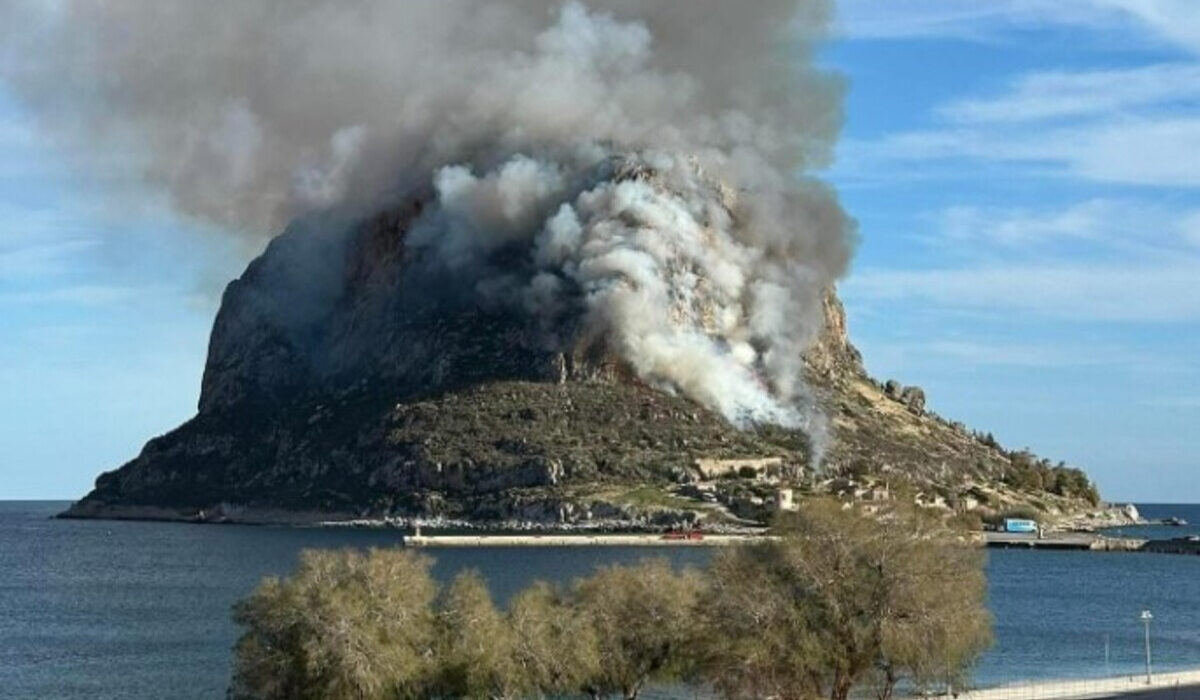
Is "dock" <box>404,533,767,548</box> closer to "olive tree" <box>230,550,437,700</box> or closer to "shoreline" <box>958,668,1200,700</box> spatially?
"shoreline" <box>958,668,1200,700</box>

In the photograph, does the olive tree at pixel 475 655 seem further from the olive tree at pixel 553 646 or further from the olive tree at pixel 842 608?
the olive tree at pixel 842 608

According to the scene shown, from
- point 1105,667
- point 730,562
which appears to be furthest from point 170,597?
point 730,562

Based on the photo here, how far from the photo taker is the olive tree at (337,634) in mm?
55906

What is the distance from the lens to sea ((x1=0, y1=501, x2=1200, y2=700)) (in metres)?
Answer: 86.0

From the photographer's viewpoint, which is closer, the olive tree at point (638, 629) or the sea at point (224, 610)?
the olive tree at point (638, 629)

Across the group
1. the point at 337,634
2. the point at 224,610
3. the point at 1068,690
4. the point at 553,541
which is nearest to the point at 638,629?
the point at 337,634

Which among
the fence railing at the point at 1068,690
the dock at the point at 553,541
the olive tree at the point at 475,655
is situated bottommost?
the fence railing at the point at 1068,690

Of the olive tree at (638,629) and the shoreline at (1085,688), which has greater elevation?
the olive tree at (638,629)

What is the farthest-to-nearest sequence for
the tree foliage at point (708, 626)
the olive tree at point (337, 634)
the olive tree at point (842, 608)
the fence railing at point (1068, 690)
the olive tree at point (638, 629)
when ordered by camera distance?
1. the fence railing at point (1068, 690)
2. the olive tree at point (638, 629)
3. the olive tree at point (842, 608)
4. the tree foliage at point (708, 626)
5. the olive tree at point (337, 634)

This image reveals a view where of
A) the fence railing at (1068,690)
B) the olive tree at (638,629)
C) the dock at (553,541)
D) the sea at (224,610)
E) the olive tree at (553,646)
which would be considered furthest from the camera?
the dock at (553,541)

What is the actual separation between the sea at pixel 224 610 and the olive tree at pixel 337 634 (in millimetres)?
20212

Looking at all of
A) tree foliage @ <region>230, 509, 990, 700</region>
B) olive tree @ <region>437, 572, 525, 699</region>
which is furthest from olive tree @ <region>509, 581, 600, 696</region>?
olive tree @ <region>437, 572, 525, 699</region>

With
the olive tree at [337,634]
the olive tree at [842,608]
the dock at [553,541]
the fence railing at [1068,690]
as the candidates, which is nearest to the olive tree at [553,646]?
the olive tree at [337,634]

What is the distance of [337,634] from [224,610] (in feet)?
213
